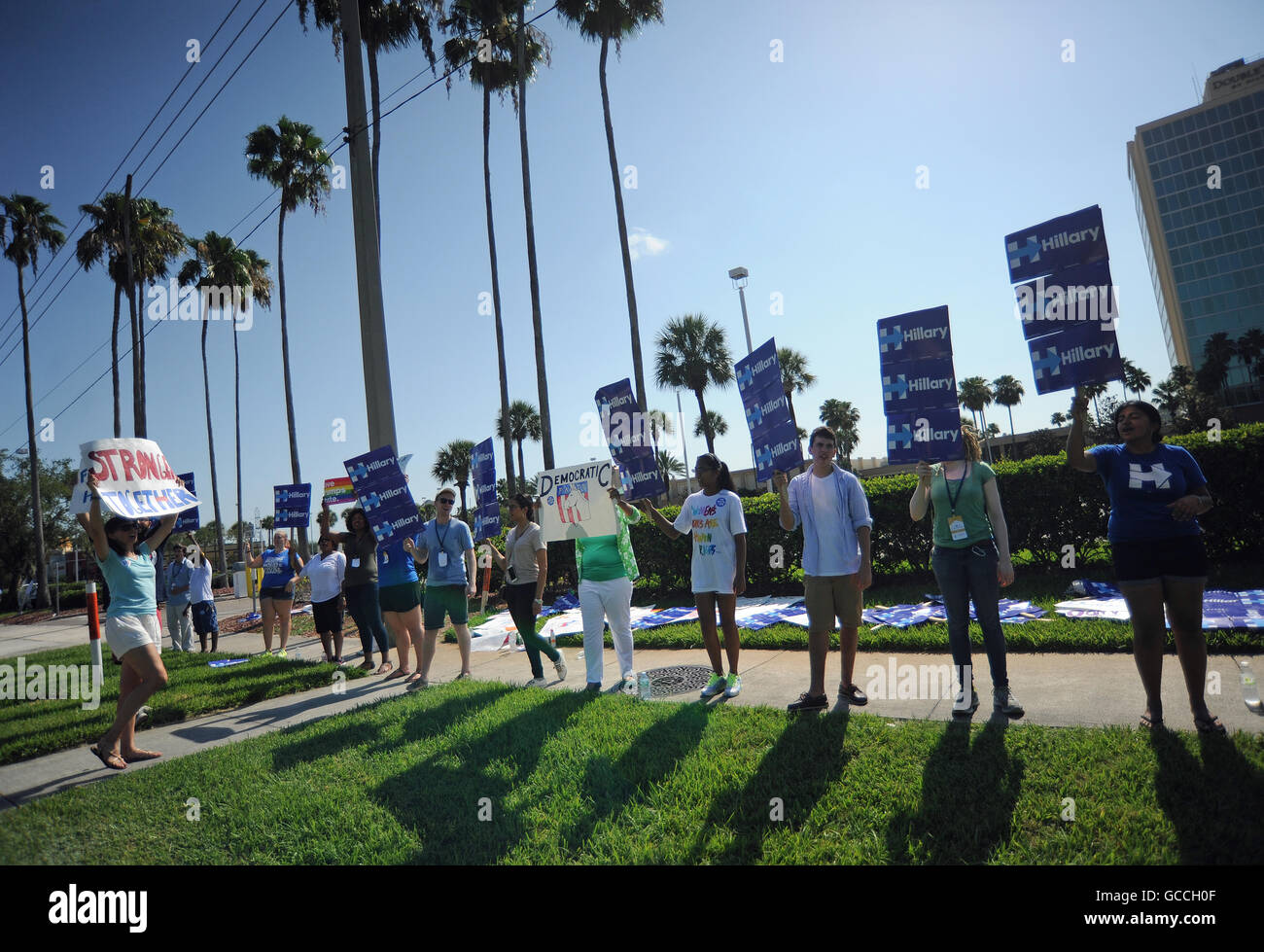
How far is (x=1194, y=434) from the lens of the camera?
9102 millimetres

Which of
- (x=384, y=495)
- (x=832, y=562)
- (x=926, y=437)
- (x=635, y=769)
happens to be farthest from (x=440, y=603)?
(x=926, y=437)

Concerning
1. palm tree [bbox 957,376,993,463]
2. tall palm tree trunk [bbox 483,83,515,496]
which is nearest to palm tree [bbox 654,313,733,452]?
tall palm tree trunk [bbox 483,83,515,496]

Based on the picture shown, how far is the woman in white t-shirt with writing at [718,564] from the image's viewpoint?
237 inches

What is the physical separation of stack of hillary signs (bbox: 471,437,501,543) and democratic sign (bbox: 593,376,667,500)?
360cm

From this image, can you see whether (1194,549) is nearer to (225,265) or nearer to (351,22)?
(351,22)

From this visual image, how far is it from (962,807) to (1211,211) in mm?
112726

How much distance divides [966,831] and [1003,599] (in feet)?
20.5

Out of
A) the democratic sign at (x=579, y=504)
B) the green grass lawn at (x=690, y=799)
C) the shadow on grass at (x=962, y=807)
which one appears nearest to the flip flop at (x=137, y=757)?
the green grass lawn at (x=690, y=799)

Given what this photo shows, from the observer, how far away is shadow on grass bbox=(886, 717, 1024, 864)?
2.97m

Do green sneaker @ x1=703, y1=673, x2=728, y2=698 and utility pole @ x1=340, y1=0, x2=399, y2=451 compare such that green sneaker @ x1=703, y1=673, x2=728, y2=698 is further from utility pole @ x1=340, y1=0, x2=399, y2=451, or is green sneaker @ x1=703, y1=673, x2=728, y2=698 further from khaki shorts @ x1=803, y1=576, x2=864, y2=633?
utility pole @ x1=340, y1=0, x2=399, y2=451

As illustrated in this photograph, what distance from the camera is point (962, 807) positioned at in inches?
Result: 130

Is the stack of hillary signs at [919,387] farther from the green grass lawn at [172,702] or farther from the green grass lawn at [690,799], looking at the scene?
the green grass lawn at [172,702]
